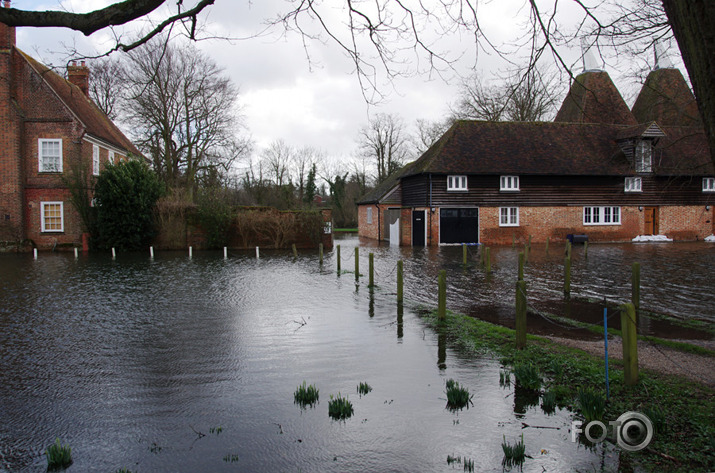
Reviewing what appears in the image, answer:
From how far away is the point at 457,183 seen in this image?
3089cm

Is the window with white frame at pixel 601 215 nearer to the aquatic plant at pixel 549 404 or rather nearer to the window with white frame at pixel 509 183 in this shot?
the window with white frame at pixel 509 183

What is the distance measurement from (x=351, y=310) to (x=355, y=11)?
662 centimetres

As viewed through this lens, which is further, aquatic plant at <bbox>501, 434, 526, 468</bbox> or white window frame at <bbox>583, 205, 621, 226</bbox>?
white window frame at <bbox>583, 205, 621, 226</bbox>

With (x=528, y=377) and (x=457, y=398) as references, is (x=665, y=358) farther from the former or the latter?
(x=457, y=398)

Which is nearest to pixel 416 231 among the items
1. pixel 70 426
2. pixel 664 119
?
Result: pixel 664 119

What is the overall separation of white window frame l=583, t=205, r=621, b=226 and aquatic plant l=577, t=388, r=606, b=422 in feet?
98.8

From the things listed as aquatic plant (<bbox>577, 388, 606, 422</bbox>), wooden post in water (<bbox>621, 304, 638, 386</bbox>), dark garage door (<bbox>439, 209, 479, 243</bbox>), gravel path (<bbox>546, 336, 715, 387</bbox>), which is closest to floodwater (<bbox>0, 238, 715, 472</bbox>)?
aquatic plant (<bbox>577, 388, 606, 422</bbox>)

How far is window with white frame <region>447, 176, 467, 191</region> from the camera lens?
30766mm

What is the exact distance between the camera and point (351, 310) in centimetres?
1120

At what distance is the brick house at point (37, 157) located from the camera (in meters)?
27.0

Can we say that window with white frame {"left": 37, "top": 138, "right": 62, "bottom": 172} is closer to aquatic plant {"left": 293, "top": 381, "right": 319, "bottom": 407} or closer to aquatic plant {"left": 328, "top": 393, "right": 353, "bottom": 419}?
aquatic plant {"left": 293, "top": 381, "right": 319, "bottom": 407}

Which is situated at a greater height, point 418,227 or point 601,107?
point 601,107

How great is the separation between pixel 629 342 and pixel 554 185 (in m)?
28.1

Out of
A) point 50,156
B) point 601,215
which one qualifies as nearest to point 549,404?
point 50,156
